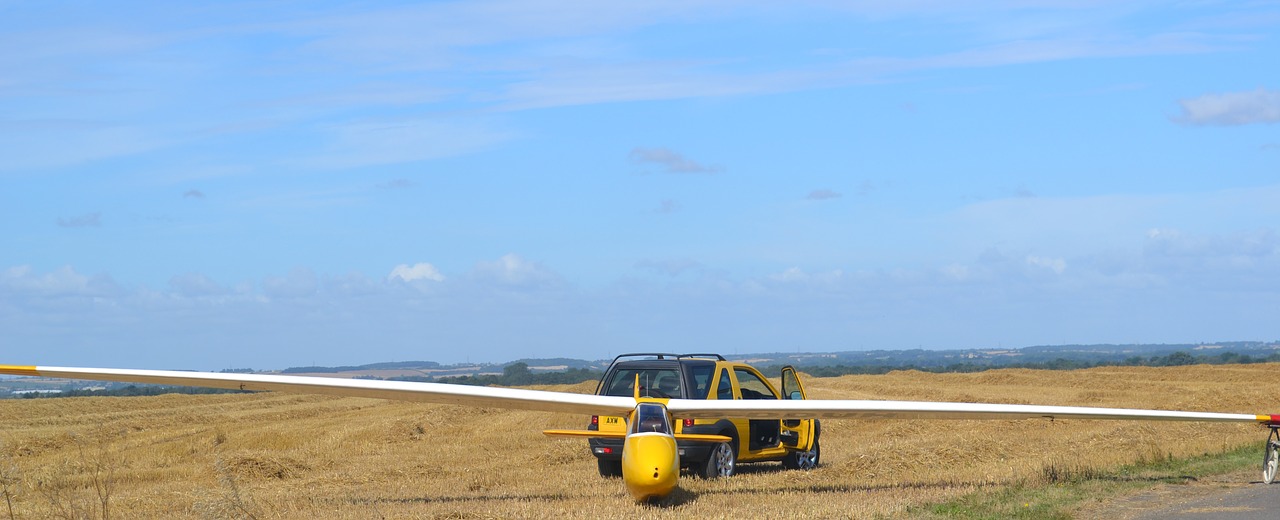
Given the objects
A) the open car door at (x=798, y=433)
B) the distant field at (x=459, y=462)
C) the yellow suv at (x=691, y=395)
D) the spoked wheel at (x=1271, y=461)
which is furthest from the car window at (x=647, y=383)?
the spoked wheel at (x=1271, y=461)

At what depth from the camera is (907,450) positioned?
17594mm

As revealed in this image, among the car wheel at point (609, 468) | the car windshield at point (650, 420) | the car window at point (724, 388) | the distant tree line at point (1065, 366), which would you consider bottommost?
the car wheel at point (609, 468)

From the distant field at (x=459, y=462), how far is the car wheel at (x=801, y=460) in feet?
1.50

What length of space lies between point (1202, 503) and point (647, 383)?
21.6 feet

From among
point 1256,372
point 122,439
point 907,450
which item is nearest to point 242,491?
point 907,450

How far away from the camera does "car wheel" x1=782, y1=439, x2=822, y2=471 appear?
694 inches

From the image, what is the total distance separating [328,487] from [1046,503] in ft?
27.9

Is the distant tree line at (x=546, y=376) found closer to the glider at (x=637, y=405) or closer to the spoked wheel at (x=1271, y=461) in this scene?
the glider at (x=637, y=405)

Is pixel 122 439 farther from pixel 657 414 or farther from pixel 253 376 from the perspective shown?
pixel 657 414

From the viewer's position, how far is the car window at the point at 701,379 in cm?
1571

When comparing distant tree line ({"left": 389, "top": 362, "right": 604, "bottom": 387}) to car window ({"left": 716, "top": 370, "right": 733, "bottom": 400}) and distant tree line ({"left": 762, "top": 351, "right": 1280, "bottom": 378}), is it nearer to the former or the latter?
distant tree line ({"left": 762, "top": 351, "right": 1280, "bottom": 378})

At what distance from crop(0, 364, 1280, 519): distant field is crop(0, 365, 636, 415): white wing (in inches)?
40.7

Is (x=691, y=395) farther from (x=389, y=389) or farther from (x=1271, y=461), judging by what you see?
(x=1271, y=461)

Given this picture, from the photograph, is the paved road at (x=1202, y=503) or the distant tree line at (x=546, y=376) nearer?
the paved road at (x=1202, y=503)
